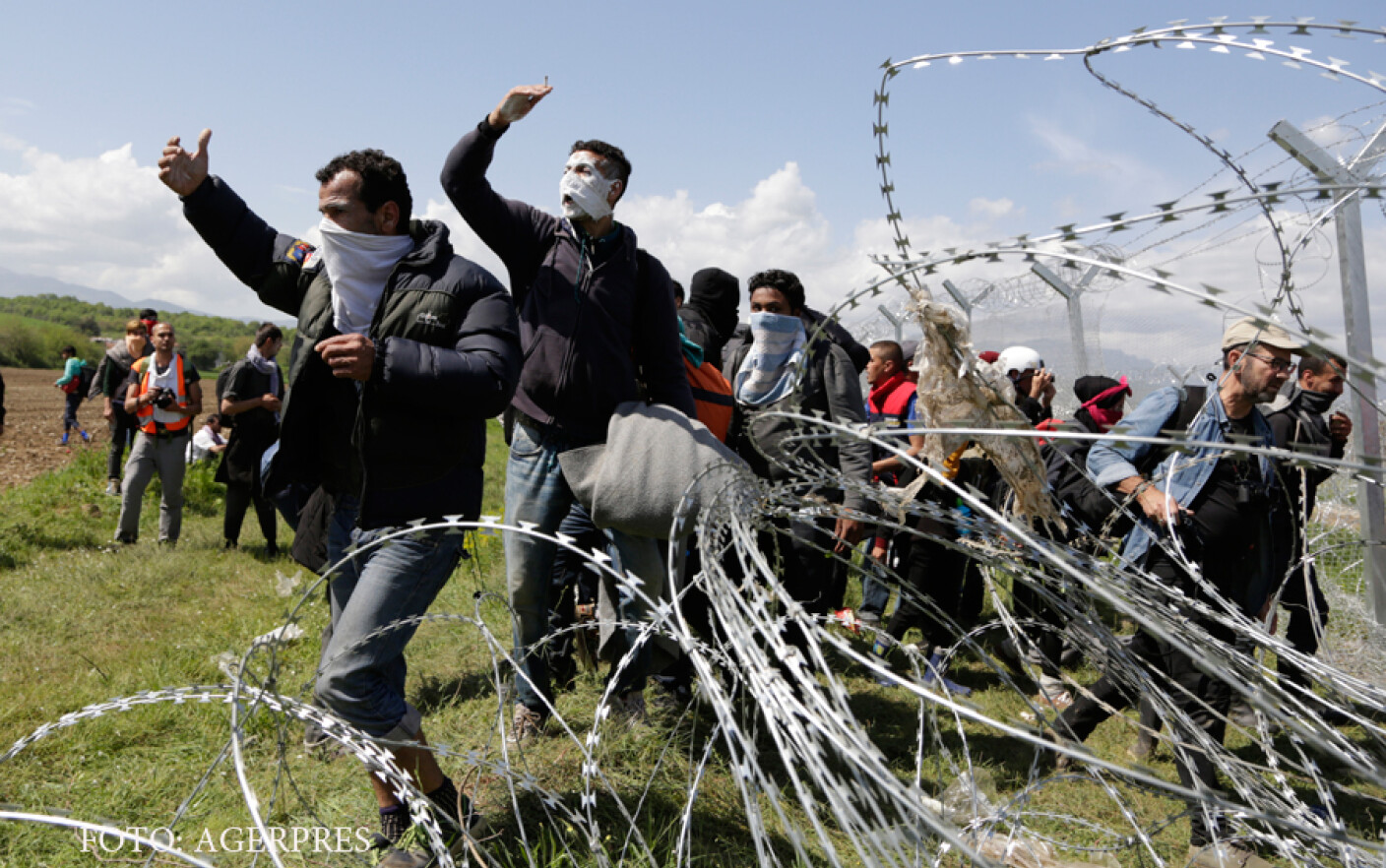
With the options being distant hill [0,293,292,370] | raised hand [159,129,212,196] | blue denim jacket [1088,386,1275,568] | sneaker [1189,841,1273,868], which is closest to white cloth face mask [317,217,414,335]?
raised hand [159,129,212,196]

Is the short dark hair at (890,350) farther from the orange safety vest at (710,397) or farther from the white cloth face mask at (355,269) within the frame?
the white cloth face mask at (355,269)

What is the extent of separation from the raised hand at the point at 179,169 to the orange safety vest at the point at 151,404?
4891 millimetres

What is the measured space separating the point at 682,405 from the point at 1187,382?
6.88 feet

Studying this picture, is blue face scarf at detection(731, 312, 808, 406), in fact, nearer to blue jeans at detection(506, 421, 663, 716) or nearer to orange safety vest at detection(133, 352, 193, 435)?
blue jeans at detection(506, 421, 663, 716)

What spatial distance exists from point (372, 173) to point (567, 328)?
788 mm

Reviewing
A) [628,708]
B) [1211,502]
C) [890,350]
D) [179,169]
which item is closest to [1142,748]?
[1211,502]

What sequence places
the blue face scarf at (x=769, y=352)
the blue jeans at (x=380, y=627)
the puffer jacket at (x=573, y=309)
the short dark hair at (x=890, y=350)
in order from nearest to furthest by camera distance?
1. the blue jeans at (x=380, y=627)
2. the puffer jacket at (x=573, y=309)
3. the blue face scarf at (x=769, y=352)
4. the short dark hair at (x=890, y=350)

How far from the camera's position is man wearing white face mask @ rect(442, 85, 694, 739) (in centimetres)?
290

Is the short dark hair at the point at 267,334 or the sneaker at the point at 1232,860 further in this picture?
the short dark hair at the point at 267,334

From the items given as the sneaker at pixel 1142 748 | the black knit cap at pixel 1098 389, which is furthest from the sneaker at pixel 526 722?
the black knit cap at pixel 1098 389

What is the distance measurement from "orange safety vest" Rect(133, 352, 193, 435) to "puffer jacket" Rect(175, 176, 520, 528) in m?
4.90

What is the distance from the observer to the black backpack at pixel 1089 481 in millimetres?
3326

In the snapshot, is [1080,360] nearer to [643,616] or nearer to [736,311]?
[736,311]

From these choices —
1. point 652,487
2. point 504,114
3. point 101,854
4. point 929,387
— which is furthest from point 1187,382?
point 101,854
